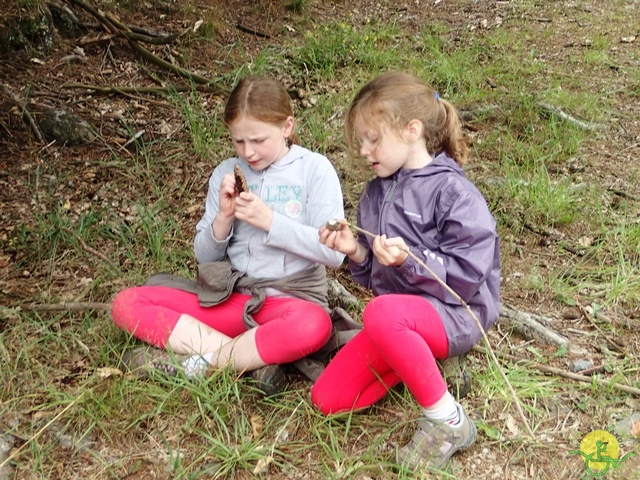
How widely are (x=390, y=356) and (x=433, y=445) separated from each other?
32 centimetres

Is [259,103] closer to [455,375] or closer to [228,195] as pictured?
[228,195]

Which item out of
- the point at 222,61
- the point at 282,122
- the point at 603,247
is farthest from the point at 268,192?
the point at 222,61

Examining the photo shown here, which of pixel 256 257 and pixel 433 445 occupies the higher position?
pixel 256 257

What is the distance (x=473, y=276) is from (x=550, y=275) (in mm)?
1170

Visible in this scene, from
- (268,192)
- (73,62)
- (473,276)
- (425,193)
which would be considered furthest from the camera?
(73,62)

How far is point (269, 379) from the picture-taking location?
235 cm

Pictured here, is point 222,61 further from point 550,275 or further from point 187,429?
point 187,429

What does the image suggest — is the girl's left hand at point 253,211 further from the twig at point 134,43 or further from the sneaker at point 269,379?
the twig at point 134,43

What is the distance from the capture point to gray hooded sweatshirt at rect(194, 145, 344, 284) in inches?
98.3

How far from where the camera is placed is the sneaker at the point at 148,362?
2400mm

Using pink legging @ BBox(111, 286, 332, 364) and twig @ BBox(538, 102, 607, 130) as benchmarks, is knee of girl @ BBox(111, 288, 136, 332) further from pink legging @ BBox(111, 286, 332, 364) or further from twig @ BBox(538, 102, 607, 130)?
twig @ BBox(538, 102, 607, 130)

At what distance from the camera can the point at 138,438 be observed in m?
2.23

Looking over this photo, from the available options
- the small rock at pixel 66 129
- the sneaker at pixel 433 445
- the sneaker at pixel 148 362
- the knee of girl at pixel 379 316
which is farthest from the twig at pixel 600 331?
the small rock at pixel 66 129

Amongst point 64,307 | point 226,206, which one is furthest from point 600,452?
point 64,307
